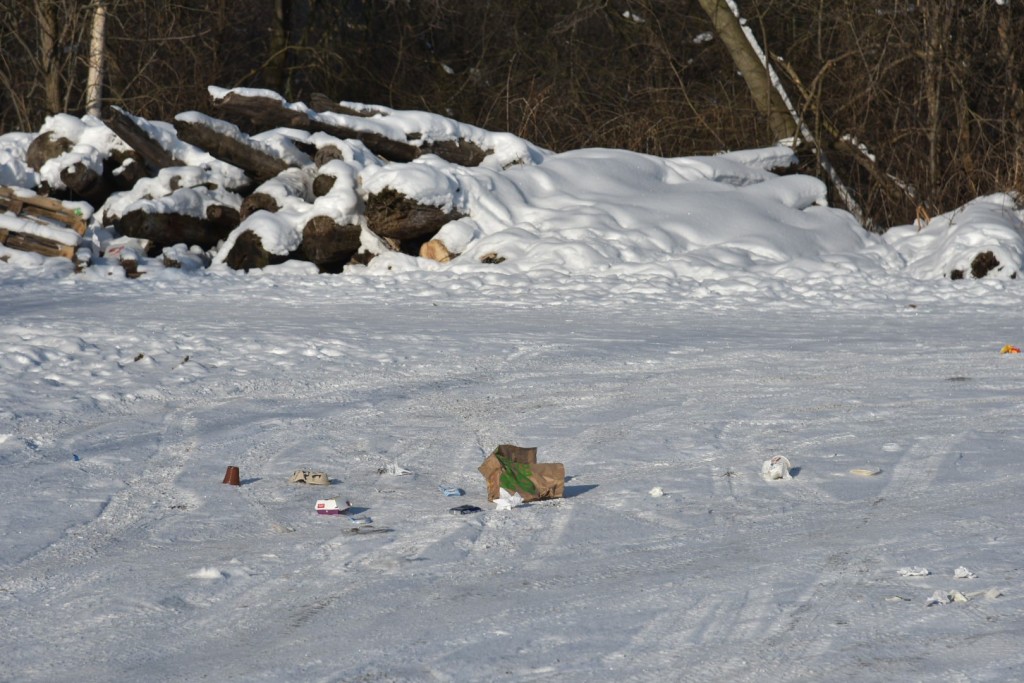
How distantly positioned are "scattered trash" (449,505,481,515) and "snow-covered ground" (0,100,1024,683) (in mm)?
72

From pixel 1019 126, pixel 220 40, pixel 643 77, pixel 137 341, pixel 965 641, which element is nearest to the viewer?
pixel 965 641

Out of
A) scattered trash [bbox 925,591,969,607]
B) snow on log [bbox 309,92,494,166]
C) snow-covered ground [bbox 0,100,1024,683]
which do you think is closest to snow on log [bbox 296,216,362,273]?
snow-covered ground [bbox 0,100,1024,683]

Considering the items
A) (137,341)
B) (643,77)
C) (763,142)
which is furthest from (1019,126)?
(137,341)

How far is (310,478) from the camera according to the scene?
15.5 feet

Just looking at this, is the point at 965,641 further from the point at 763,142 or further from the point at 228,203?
the point at 763,142

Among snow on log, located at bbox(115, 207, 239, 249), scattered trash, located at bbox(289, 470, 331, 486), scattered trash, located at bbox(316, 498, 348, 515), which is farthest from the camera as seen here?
snow on log, located at bbox(115, 207, 239, 249)

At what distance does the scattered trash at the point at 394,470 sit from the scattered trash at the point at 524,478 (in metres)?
0.48

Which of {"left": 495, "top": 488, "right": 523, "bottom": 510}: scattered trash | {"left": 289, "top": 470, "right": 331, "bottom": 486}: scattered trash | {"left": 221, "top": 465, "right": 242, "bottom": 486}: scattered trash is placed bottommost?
{"left": 221, "top": 465, "right": 242, "bottom": 486}: scattered trash

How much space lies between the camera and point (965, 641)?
3.04 metres

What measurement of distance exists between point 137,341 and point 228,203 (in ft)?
17.6

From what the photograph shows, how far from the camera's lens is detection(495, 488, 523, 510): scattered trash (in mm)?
4395

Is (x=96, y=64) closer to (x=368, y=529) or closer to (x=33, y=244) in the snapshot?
(x=33, y=244)

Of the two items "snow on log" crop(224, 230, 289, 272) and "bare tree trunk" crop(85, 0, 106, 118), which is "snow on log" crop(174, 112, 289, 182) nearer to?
"snow on log" crop(224, 230, 289, 272)

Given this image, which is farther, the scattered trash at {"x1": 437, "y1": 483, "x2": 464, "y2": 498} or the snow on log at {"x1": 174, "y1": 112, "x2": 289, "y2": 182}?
the snow on log at {"x1": 174, "y1": 112, "x2": 289, "y2": 182}
